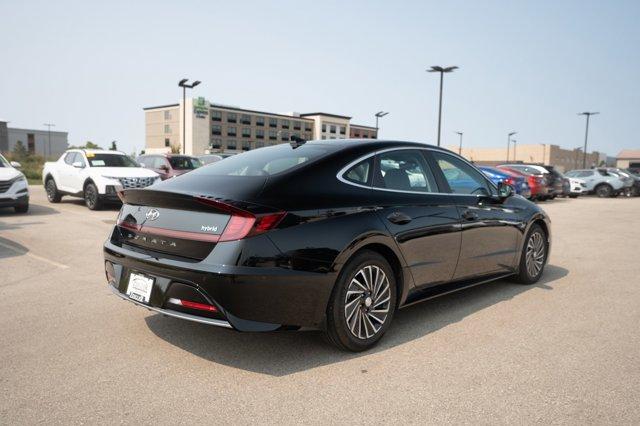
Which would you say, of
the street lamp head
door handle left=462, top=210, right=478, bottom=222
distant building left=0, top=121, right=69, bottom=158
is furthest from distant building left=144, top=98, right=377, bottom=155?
door handle left=462, top=210, right=478, bottom=222

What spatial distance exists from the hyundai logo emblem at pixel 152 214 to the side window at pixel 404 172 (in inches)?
64.9

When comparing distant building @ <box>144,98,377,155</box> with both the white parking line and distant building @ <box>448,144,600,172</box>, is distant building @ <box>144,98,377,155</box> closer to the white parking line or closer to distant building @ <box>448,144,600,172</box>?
distant building @ <box>448,144,600,172</box>

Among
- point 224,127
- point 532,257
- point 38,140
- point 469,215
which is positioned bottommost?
point 532,257

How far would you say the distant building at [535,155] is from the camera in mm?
120438

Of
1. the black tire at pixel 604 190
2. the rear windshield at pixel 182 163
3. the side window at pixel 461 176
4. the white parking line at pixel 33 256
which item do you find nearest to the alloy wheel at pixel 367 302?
the side window at pixel 461 176

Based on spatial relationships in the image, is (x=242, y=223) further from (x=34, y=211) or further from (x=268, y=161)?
(x=34, y=211)

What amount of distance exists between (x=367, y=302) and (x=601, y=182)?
91.6 ft

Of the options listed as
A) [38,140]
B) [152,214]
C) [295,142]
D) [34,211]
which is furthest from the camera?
[38,140]

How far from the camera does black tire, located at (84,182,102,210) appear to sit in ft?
42.3

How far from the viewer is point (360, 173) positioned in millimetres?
4008

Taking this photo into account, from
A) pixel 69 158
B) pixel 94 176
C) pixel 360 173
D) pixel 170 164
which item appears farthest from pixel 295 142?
pixel 170 164

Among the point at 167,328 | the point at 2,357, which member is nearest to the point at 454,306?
the point at 167,328

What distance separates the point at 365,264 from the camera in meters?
3.72

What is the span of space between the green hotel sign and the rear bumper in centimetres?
8947
